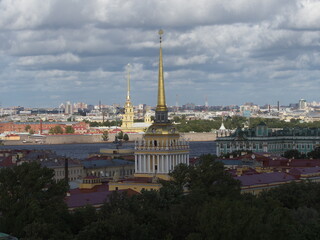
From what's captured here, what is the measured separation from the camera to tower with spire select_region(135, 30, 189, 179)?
1688 inches

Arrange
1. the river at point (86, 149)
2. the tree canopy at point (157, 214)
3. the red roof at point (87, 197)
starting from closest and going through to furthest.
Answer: the tree canopy at point (157, 214)
the red roof at point (87, 197)
the river at point (86, 149)

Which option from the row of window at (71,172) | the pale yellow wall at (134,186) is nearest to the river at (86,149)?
the row of window at (71,172)

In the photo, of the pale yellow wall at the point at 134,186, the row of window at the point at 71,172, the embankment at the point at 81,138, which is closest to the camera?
the pale yellow wall at the point at 134,186

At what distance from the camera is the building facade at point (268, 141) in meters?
103

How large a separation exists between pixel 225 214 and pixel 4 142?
14513 centimetres

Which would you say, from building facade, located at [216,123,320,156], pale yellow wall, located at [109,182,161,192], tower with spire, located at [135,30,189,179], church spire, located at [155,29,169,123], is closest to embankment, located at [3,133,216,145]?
building facade, located at [216,123,320,156]

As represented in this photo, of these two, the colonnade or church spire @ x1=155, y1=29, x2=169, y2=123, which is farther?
church spire @ x1=155, y1=29, x2=169, y2=123

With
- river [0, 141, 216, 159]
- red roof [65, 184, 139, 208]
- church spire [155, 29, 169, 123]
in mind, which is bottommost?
river [0, 141, 216, 159]

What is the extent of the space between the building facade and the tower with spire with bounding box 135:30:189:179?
58.2 m

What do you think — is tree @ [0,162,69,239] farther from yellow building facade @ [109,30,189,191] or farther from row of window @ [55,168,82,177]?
row of window @ [55,168,82,177]

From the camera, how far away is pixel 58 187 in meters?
33.4

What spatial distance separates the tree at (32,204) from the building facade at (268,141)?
6901 centimetres

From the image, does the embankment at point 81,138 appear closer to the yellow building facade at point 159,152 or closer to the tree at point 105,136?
the tree at point 105,136

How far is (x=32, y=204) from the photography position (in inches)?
1204
